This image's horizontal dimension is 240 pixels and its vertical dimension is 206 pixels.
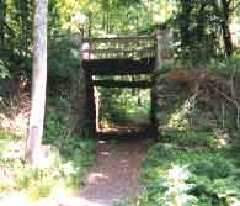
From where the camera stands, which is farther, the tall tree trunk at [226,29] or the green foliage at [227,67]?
the tall tree trunk at [226,29]

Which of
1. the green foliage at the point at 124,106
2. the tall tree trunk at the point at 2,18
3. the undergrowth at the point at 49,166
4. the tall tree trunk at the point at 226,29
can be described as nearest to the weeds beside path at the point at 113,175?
the undergrowth at the point at 49,166

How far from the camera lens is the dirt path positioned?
11.3m

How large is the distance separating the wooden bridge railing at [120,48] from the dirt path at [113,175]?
344 centimetres

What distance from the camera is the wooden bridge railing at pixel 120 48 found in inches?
809

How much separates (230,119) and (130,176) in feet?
13.4

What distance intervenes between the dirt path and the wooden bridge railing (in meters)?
3.44

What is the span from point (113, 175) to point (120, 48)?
8.06m

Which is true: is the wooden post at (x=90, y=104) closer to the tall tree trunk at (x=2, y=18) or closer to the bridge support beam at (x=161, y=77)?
the bridge support beam at (x=161, y=77)

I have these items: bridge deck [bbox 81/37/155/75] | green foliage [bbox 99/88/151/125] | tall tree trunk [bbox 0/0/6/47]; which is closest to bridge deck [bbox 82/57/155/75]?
bridge deck [bbox 81/37/155/75]

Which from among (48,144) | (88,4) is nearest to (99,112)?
(88,4)

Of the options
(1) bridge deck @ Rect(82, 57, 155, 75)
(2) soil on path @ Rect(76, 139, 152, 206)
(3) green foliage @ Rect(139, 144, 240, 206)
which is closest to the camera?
(3) green foliage @ Rect(139, 144, 240, 206)

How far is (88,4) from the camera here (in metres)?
27.2

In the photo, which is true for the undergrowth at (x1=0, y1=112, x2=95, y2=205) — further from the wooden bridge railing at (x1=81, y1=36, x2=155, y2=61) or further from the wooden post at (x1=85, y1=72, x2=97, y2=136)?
the wooden post at (x1=85, y1=72, x2=97, y2=136)

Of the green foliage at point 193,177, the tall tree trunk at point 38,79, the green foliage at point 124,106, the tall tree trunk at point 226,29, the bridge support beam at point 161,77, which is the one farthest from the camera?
the green foliage at point 124,106
